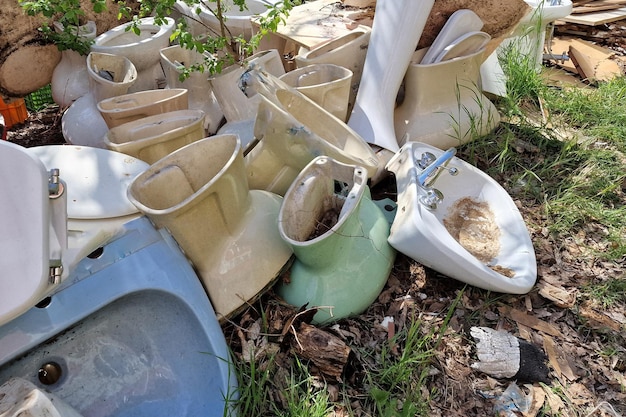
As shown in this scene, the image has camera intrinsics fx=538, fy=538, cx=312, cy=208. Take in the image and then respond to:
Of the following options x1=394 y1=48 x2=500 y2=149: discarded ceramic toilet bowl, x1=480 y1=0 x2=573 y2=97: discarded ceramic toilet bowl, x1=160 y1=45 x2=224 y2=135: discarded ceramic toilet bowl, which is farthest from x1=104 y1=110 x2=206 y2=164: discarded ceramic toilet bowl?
x1=480 y1=0 x2=573 y2=97: discarded ceramic toilet bowl

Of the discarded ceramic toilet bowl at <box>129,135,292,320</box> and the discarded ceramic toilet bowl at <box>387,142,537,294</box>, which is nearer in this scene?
the discarded ceramic toilet bowl at <box>129,135,292,320</box>

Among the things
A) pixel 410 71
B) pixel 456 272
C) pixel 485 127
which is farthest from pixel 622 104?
pixel 456 272

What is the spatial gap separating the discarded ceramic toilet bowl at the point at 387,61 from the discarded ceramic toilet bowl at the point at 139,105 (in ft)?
2.49

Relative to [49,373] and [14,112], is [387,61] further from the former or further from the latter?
[14,112]

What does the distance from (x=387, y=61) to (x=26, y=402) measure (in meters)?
1.93

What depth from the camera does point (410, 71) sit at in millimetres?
2506

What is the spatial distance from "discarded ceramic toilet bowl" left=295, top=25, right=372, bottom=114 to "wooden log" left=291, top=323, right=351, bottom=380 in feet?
4.06

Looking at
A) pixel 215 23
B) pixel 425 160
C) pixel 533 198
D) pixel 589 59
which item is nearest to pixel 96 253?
pixel 425 160

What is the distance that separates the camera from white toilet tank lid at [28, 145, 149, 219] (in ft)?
5.09

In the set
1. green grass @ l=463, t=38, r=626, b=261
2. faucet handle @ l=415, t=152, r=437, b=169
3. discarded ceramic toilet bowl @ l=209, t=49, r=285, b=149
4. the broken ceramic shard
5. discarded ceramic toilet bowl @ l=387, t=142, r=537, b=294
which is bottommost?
green grass @ l=463, t=38, r=626, b=261

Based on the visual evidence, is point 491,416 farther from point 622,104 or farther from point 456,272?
point 622,104

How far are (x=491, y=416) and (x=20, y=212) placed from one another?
1391 mm

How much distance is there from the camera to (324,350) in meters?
1.61

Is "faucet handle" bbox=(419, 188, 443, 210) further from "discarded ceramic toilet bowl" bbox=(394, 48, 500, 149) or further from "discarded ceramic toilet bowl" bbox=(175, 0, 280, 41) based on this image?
"discarded ceramic toilet bowl" bbox=(175, 0, 280, 41)
